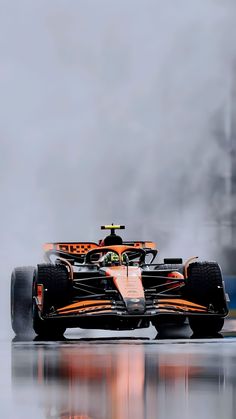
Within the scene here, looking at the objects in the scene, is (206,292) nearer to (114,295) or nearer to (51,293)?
(114,295)

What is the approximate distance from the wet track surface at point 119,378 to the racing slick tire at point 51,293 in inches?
24.3

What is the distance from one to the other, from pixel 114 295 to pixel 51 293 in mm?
926

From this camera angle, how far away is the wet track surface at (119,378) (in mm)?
14086

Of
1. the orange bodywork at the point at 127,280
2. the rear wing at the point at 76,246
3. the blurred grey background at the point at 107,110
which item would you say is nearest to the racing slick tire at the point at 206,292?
the orange bodywork at the point at 127,280

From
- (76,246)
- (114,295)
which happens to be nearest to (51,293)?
(114,295)

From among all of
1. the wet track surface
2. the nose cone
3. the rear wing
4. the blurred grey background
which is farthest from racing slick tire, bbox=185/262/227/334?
the blurred grey background

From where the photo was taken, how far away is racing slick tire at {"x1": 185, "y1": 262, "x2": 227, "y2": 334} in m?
25.4

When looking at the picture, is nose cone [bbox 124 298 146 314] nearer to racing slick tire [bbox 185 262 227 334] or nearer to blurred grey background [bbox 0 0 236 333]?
racing slick tire [bbox 185 262 227 334]

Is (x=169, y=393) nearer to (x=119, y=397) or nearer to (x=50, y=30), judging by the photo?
(x=119, y=397)

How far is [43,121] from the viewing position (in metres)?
51.5

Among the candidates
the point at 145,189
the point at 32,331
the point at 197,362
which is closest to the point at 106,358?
the point at 197,362

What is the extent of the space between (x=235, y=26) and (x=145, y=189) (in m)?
6.13

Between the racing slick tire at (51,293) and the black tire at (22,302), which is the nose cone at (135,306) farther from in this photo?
the black tire at (22,302)

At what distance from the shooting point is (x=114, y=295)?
81.7 ft
